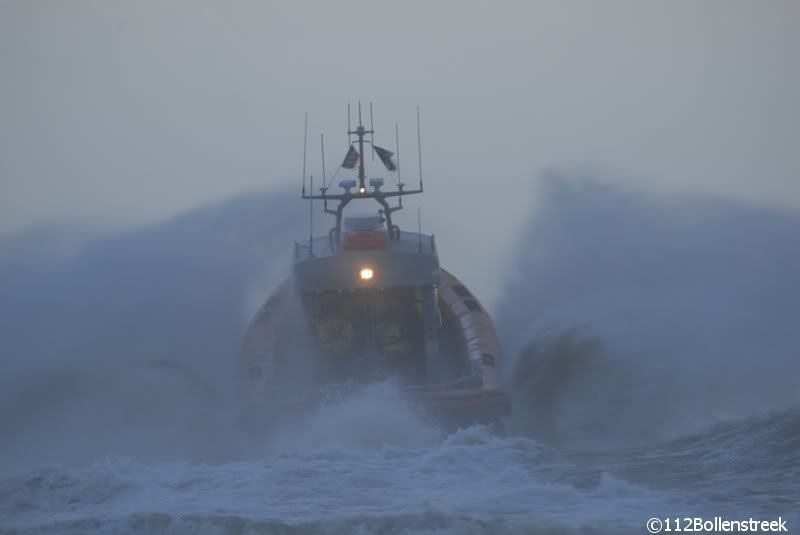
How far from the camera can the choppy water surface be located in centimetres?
971

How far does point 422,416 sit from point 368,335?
184 cm

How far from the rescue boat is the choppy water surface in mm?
640

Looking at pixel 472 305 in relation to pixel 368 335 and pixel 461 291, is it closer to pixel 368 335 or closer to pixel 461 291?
pixel 461 291

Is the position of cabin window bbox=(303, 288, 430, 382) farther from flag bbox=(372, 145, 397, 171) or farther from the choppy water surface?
flag bbox=(372, 145, 397, 171)

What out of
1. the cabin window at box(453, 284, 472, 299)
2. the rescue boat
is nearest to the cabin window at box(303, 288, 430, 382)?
the rescue boat

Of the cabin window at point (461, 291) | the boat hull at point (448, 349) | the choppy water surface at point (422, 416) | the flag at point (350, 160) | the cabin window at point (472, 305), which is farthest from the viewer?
the cabin window at point (461, 291)

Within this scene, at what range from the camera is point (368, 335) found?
49.2ft

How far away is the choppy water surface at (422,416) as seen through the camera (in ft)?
31.9

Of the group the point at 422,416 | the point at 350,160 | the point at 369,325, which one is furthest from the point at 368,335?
the point at 350,160

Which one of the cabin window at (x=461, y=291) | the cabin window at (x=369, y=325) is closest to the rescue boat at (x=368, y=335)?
the cabin window at (x=369, y=325)

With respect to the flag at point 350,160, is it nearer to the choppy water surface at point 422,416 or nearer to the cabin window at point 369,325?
the cabin window at point 369,325

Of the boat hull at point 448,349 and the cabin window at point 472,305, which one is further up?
the cabin window at point 472,305

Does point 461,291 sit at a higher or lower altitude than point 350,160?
lower

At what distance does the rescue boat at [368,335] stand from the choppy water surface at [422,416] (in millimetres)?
640
